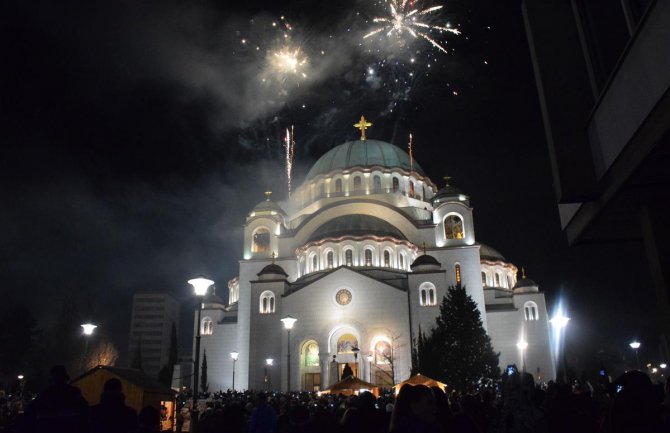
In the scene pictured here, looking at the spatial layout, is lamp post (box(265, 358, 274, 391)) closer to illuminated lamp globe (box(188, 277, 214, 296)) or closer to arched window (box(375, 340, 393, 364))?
arched window (box(375, 340, 393, 364))

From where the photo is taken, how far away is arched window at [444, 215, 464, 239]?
43.5m

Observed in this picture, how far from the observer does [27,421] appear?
5.19m

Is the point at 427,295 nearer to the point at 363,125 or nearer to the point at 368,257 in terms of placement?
the point at 368,257

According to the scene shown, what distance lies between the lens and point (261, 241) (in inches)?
1817

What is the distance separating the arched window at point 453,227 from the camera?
4353cm

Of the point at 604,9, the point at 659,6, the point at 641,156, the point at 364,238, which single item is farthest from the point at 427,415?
the point at 364,238

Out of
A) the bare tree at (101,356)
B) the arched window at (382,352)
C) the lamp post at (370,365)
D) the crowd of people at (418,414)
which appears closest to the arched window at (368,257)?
the arched window at (382,352)

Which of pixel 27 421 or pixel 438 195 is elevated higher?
pixel 438 195

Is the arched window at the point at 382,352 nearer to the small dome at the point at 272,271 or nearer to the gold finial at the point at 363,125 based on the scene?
the small dome at the point at 272,271

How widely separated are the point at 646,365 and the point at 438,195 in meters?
28.7

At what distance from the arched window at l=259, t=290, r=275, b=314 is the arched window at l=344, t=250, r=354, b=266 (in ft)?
19.5

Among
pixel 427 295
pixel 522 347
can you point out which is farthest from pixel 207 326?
pixel 522 347

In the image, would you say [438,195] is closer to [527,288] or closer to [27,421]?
[527,288]

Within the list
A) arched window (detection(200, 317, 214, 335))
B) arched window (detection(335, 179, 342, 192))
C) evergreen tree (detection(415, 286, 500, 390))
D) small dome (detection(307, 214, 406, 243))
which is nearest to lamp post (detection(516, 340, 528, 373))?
evergreen tree (detection(415, 286, 500, 390))
